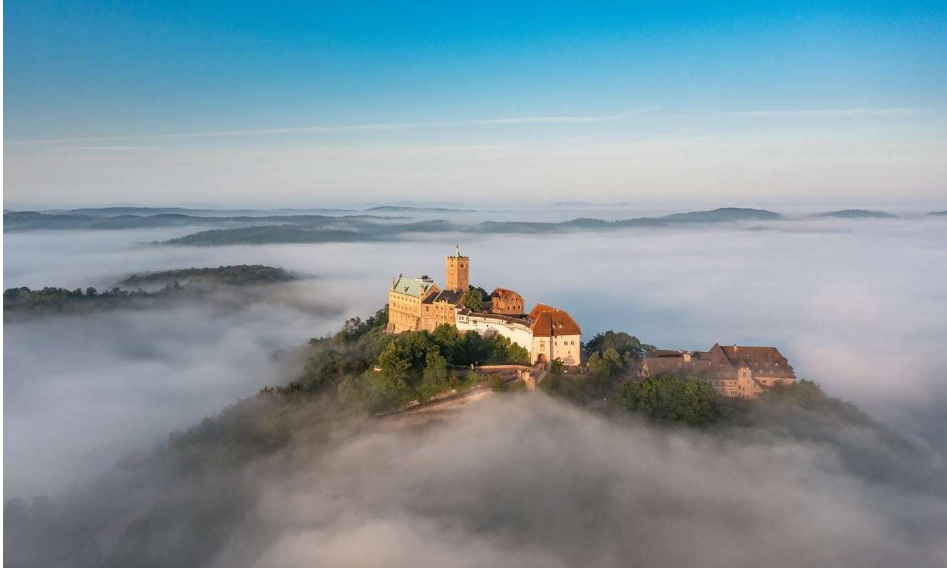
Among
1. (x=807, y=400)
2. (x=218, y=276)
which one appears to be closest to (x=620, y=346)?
(x=807, y=400)

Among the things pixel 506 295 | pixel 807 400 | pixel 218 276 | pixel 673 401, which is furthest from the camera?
pixel 218 276

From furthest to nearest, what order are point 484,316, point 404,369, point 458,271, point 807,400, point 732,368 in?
point 458,271, point 484,316, point 732,368, point 404,369, point 807,400

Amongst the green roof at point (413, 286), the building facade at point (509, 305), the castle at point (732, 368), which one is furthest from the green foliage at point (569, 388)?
the green roof at point (413, 286)

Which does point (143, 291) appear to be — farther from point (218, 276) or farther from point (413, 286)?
point (413, 286)

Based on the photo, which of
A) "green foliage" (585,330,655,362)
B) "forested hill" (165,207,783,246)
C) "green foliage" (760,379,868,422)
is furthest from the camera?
"forested hill" (165,207,783,246)

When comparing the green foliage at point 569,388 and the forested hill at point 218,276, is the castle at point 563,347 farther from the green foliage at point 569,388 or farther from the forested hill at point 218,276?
the forested hill at point 218,276

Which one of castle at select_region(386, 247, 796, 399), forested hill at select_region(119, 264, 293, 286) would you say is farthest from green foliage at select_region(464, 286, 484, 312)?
forested hill at select_region(119, 264, 293, 286)

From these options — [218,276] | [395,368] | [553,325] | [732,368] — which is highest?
[553,325]

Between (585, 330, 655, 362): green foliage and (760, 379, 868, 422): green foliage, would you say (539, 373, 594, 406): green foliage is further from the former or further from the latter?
(760, 379, 868, 422): green foliage
